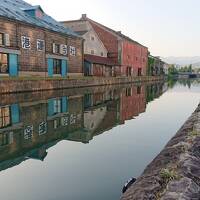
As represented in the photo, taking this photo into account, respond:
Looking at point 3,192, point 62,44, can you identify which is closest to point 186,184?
point 3,192

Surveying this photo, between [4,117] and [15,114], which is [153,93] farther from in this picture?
[4,117]

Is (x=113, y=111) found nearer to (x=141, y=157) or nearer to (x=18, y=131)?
(x=18, y=131)

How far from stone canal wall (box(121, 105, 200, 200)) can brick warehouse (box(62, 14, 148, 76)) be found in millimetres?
40406

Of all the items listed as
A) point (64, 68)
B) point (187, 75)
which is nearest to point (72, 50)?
point (64, 68)

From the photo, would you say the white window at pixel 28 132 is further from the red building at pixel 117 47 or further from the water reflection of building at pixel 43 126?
the red building at pixel 117 47

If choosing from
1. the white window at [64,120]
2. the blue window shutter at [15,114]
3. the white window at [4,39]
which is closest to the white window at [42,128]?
the white window at [64,120]

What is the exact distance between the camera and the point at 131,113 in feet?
60.4

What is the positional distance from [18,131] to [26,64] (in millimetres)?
20515

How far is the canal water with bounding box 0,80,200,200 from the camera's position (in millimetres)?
5891

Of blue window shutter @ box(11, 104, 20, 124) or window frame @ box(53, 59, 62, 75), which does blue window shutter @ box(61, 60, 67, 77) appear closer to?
window frame @ box(53, 59, 62, 75)

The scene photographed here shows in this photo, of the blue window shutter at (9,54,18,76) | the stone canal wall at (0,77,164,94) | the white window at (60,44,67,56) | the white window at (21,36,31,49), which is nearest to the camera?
the stone canal wall at (0,77,164,94)

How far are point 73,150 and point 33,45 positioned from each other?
25216 millimetres

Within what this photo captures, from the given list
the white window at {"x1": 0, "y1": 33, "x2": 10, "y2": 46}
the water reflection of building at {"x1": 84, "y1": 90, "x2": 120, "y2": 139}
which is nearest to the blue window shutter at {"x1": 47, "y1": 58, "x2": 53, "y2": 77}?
the white window at {"x1": 0, "y1": 33, "x2": 10, "y2": 46}

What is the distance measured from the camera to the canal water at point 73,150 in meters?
5.89
